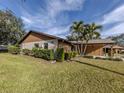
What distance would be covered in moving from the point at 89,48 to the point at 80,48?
226 centimetres

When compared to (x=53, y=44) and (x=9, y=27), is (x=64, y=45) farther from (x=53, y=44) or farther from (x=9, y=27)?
(x=9, y=27)

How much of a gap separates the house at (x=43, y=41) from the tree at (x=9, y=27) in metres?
11.8

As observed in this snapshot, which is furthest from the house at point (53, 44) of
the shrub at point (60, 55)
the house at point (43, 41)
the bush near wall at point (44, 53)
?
the shrub at point (60, 55)

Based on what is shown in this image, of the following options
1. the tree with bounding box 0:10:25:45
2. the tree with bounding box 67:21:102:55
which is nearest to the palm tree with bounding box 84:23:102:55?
the tree with bounding box 67:21:102:55

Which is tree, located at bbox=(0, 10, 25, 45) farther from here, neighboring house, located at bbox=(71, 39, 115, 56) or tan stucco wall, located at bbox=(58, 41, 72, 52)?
tan stucco wall, located at bbox=(58, 41, 72, 52)

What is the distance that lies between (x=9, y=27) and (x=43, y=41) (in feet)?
61.2

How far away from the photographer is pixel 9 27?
3834cm

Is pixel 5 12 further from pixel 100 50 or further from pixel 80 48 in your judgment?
pixel 100 50

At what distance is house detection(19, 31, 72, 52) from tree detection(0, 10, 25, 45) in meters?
11.8

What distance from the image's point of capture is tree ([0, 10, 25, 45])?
37031mm

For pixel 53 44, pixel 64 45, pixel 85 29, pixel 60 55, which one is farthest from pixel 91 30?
pixel 60 55

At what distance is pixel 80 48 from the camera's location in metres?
33.6

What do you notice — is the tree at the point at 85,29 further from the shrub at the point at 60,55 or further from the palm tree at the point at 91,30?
the shrub at the point at 60,55

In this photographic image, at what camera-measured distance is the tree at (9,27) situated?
37031 mm
